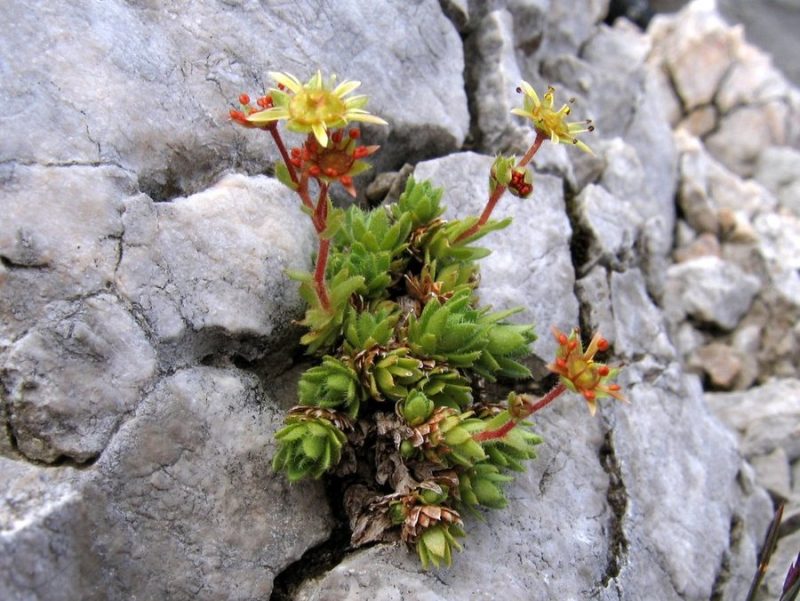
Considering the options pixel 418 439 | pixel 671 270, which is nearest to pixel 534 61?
pixel 671 270

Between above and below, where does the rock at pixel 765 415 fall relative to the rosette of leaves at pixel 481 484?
below

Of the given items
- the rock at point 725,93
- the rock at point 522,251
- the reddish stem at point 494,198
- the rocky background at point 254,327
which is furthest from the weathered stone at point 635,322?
the rock at point 725,93

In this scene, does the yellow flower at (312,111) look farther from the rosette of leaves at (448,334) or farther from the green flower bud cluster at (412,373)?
the rosette of leaves at (448,334)

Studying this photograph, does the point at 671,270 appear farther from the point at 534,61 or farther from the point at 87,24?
the point at 87,24

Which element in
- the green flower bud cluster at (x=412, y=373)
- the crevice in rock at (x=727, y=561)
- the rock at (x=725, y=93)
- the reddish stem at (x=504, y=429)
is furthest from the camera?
the rock at (x=725, y=93)

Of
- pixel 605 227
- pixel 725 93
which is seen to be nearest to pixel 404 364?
pixel 605 227

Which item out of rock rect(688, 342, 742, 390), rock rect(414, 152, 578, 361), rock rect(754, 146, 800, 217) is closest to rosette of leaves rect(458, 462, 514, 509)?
rock rect(414, 152, 578, 361)

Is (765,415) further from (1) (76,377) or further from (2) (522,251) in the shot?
(1) (76,377)

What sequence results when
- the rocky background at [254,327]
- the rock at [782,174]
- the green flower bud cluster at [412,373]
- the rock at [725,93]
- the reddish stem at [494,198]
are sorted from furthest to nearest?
the rock at [725,93], the rock at [782,174], the reddish stem at [494,198], the green flower bud cluster at [412,373], the rocky background at [254,327]
